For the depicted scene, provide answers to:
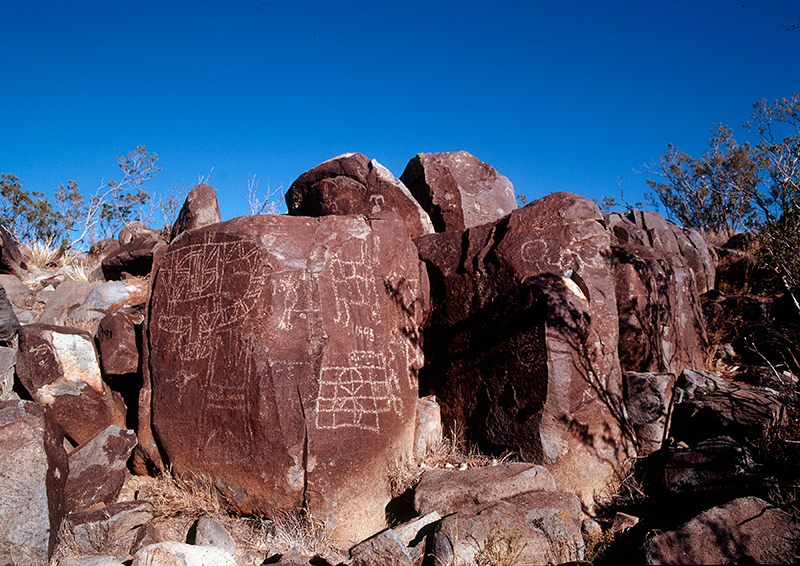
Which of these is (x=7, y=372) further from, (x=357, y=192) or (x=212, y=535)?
(x=357, y=192)

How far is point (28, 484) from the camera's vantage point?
11.0 ft

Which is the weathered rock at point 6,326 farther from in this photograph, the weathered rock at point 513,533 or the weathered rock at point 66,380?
the weathered rock at point 513,533

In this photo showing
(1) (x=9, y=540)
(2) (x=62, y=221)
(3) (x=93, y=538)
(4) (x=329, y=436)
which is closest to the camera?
(1) (x=9, y=540)

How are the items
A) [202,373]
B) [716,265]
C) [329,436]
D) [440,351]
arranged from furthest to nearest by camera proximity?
[716,265], [440,351], [202,373], [329,436]

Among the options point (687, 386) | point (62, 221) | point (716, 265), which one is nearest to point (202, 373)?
point (687, 386)

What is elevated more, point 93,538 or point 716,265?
point 716,265

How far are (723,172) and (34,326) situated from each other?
1824 centimetres

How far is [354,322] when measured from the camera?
443cm

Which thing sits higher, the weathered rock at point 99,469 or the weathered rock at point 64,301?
the weathered rock at point 64,301

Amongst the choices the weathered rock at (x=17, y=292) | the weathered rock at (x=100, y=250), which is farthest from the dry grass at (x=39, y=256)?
the weathered rock at (x=17, y=292)

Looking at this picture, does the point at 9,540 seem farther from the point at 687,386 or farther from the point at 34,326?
the point at 687,386

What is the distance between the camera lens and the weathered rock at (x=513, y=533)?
3283 millimetres

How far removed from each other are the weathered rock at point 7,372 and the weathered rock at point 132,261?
3824mm

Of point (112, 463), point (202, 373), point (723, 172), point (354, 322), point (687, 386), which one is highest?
point (723, 172)
